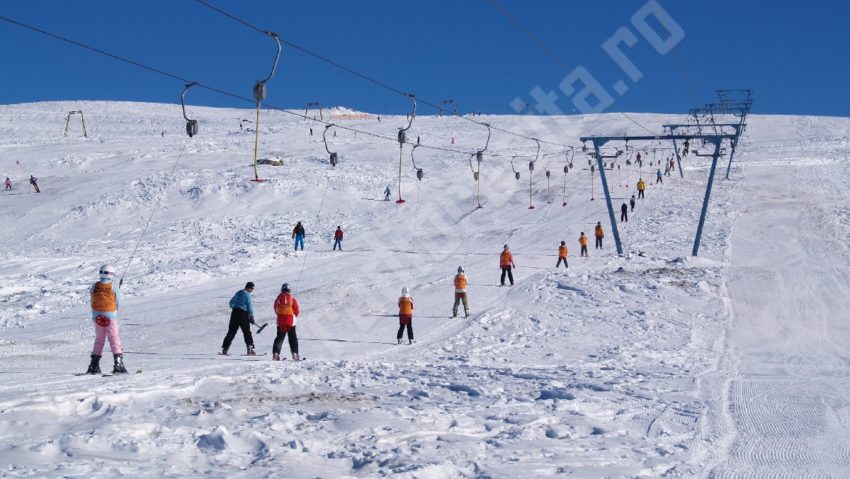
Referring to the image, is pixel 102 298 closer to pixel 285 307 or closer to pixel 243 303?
pixel 243 303

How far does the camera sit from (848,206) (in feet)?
148

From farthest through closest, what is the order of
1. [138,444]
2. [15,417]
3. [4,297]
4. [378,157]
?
[378,157], [4,297], [15,417], [138,444]

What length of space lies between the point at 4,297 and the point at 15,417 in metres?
18.6

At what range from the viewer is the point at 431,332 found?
725 inches

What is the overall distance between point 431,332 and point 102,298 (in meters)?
8.86

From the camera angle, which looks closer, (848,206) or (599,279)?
(599,279)

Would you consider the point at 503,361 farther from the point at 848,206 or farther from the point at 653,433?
the point at 848,206

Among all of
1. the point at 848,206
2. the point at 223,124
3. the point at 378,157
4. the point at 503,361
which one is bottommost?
the point at 503,361

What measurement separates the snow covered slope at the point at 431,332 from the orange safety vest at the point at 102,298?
98 centimetres

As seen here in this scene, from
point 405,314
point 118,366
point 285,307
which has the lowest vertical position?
point 118,366

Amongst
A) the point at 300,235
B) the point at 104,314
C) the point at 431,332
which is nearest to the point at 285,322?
the point at 104,314

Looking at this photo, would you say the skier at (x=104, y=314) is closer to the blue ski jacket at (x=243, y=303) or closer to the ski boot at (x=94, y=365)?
the ski boot at (x=94, y=365)

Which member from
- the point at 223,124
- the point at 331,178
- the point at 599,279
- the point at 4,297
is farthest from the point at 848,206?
the point at 223,124

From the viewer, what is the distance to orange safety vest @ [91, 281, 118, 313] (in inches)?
428
